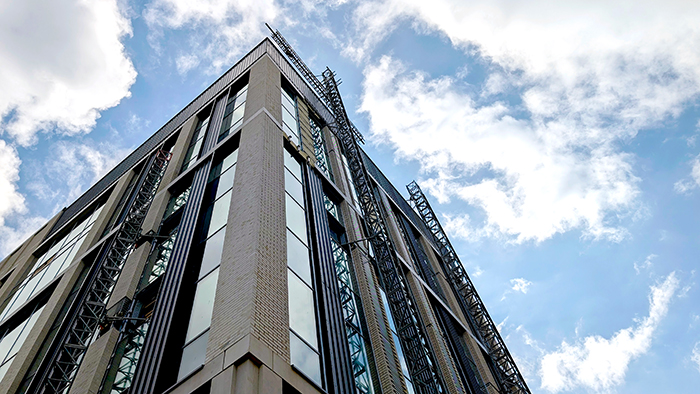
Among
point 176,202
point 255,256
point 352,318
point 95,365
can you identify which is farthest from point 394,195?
point 95,365

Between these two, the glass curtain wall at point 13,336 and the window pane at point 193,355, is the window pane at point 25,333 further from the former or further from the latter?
the window pane at point 193,355

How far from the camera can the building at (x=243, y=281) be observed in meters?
14.4

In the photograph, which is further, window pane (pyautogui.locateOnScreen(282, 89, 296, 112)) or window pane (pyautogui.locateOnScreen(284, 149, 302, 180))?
window pane (pyautogui.locateOnScreen(282, 89, 296, 112))

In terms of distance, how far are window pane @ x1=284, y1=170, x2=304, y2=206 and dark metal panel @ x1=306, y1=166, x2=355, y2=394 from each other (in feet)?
1.98

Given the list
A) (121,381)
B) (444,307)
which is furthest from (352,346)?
(444,307)

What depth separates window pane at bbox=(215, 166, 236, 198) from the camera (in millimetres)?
22105

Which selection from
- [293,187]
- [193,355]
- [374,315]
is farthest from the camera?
[293,187]

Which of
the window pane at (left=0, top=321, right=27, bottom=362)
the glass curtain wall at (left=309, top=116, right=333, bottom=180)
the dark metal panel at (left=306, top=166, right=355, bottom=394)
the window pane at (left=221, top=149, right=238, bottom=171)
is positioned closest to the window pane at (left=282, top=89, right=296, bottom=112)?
the glass curtain wall at (left=309, top=116, right=333, bottom=180)

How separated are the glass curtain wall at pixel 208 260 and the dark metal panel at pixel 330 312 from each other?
3.72 metres

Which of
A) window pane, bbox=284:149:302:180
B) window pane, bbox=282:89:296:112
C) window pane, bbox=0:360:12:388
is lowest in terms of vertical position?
window pane, bbox=0:360:12:388

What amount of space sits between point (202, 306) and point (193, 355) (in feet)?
6.61

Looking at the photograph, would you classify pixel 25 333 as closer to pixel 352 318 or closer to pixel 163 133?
pixel 352 318

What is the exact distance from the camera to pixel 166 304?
54.3 ft

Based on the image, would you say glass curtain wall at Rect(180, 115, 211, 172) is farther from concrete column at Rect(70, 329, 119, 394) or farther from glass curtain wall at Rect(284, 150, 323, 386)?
concrete column at Rect(70, 329, 119, 394)
